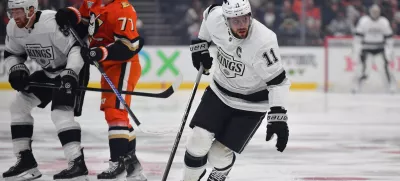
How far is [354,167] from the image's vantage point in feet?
22.3

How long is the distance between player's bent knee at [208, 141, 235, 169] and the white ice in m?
1.01

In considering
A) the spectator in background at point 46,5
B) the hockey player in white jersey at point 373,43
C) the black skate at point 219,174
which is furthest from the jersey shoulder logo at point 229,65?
the hockey player in white jersey at point 373,43

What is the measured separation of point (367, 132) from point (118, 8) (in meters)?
4.21

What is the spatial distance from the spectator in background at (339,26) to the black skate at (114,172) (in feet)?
35.5

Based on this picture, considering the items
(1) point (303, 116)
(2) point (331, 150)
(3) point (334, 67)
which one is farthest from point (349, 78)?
(2) point (331, 150)

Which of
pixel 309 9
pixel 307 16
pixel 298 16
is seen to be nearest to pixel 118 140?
pixel 298 16

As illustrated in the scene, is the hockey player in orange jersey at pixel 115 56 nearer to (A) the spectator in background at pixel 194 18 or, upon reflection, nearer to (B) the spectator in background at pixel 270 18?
(A) the spectator in background at pixel 194 18

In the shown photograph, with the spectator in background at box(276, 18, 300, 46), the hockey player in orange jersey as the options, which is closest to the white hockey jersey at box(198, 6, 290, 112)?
the hockey player in orange jersey

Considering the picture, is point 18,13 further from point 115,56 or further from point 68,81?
point 115,56

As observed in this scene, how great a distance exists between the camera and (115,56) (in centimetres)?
575

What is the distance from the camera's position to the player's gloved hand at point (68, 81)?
562 cm

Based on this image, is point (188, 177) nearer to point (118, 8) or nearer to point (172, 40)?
point (118, 8)

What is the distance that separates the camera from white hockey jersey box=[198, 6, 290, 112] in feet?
16.1

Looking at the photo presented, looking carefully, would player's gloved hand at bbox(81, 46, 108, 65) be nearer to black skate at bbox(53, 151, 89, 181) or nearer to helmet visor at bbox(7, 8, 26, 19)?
helmet visor at bbox(7, 8, 26, 19)
